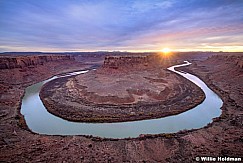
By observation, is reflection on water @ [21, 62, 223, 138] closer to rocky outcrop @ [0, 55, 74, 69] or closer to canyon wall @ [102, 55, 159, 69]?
rocky outcrop @ [0, 55, 74, 69]

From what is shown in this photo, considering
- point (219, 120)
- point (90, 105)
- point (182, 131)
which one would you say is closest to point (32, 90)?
point (90, 105)

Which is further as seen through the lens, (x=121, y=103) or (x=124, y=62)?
(x=124, y=62)

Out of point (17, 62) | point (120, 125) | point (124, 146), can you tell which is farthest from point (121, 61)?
point (124, 146)

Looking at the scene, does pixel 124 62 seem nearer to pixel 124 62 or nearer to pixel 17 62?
pixel 124 62

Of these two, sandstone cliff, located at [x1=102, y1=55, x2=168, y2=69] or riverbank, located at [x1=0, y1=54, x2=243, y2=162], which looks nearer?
riverbank, located at [x1=0, y1=54, x2=243, y2=162]

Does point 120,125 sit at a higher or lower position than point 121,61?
lower

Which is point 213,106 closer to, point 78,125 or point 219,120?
point 219,120

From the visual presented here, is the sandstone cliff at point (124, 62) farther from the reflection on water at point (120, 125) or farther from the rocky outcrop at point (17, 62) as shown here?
the reflection on water at point (120, 125)

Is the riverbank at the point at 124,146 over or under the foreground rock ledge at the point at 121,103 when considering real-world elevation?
under

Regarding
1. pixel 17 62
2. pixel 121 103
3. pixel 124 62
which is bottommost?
pixel 121 103

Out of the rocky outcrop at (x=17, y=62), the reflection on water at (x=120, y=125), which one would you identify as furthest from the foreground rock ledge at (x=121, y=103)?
the rocky outcrop at (x=17, y=62)

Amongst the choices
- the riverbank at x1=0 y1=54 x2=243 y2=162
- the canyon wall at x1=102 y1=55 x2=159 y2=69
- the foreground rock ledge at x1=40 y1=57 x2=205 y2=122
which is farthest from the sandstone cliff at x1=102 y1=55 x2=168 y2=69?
the riverbank at x1=0 y1=54 x2=243 y2=162
